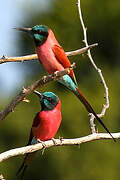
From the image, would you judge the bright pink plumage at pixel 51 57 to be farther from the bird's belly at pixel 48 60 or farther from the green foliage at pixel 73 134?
the green foliage at pixel 73 134

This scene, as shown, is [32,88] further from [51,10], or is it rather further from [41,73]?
[51,10]

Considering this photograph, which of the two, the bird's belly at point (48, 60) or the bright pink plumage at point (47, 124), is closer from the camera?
the bird's belly at point (48, 60)

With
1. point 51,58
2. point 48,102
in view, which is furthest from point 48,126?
point 51,58

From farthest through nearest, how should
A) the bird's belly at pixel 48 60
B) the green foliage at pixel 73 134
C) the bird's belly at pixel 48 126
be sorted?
1. the green foliage at pixel 73 134
2. the bird's belly at pixel 48 126
3. the bird's belly at pixel 48 60

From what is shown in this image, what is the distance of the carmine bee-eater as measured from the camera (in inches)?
160

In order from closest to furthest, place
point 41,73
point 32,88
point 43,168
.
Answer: point 32,88
point 43,168
point 41,73

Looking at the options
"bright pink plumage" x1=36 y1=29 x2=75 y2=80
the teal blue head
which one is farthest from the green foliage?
"bright pink plumage" x1=36 y1=29 x2=75 y2=80

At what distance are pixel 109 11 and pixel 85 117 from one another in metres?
5.40

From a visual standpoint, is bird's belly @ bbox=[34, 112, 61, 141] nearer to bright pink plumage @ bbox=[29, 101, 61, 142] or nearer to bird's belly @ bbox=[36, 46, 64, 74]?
bright pink plumage @ bbox=[29, 101, 61, 142]

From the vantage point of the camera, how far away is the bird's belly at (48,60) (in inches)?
160

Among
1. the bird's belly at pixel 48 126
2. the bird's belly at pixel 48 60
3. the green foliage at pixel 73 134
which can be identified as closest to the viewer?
the bird's belly at pixel 48 60

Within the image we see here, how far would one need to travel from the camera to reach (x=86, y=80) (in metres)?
14.1

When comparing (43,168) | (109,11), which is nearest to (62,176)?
(43,168)

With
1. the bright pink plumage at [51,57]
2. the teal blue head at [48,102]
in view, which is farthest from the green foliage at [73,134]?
the bright pink plumage at [51,57]
